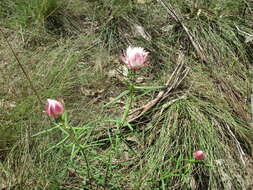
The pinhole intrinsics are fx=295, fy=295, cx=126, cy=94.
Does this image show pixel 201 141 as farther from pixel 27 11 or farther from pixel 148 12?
pixel 27 11

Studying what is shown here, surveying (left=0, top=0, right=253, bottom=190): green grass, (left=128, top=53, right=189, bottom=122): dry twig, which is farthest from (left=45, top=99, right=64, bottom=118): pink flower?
(left=128, top=53, right=189, bottom=122): dry twig

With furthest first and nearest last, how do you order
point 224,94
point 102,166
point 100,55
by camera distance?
1. point 100,55
2. point 224,94
3. point 102,166

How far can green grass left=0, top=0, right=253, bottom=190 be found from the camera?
1479mm

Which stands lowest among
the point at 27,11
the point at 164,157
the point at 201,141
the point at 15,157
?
the point at 15,157

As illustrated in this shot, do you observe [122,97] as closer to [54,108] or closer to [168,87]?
[168,87]

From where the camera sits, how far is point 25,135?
5.20ft

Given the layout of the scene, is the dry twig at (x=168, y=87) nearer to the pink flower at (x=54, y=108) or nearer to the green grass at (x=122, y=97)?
the green grass at (x=122, y=97)

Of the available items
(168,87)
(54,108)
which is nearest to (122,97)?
(168,87)

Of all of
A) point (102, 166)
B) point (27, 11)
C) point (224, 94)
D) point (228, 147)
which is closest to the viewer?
point (102, 166)

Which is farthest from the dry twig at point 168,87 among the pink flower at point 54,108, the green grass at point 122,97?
the pink flower at point 54,108

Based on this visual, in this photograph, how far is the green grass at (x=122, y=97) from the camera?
148 centimetres

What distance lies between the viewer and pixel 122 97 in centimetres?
199

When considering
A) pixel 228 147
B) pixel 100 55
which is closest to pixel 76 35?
pixel 100 55

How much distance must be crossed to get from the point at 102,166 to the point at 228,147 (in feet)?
2.33
